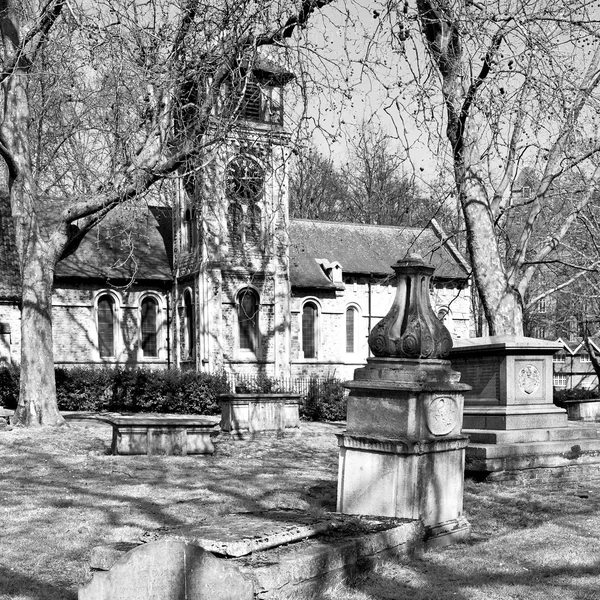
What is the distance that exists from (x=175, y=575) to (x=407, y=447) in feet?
9.80

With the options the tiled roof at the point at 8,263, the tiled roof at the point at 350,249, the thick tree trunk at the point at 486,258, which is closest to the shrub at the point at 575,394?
the tiled roof at the point at 350,249

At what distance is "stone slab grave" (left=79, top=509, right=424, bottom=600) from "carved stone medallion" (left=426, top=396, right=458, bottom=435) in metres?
1.00

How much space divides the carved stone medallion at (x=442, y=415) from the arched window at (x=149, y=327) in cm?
2771

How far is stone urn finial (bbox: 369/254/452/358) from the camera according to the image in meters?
7.15

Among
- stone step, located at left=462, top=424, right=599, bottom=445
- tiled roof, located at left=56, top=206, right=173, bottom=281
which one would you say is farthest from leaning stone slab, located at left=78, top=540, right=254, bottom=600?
tiled roof, located at left=56, top=206, right=173, bottom=281

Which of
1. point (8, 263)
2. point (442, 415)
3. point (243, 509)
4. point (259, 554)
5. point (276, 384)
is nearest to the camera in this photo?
point (259, 554)

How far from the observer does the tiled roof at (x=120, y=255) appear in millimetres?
32188

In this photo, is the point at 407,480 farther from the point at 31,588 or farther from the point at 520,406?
the point at 520,406

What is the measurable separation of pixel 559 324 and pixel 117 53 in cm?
3485

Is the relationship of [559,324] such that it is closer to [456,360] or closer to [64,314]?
[64,314]

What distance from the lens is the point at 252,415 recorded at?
18.4m

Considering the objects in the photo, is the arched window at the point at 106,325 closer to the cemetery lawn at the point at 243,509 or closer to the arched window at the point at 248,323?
the arched window at the point at 248,323

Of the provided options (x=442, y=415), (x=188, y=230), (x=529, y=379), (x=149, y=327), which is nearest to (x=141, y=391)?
(x=149, y=327)

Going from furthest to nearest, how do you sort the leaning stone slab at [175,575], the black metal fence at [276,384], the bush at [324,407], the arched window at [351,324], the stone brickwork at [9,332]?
the arched window at [351,324] < the stone brickwork at [9,332] < the black metal fence at [276,384] < the bush at [324,407] < the leaning stone slab at [175,575]
